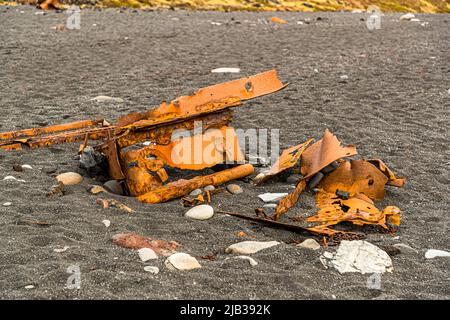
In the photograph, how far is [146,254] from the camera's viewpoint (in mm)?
3301

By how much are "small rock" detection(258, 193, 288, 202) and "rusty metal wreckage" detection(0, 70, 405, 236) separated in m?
0.16

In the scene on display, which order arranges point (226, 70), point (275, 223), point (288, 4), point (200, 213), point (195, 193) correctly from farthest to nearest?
1. point (288, 4)
2. point (226, 70)
3. point (195, 193)
4. point (200, 213)
5. point (275, 223)

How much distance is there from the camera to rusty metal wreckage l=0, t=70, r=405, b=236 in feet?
14.2

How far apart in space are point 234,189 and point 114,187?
1072 mm

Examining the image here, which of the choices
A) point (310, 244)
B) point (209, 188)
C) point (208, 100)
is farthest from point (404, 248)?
point (208, 100)

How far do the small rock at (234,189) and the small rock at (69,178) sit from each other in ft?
4.38

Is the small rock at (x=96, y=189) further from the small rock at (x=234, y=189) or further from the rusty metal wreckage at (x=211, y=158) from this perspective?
the small rock at (x=234, y=189)

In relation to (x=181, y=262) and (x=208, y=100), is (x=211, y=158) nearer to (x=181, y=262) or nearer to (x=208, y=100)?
(x=208, y=100)

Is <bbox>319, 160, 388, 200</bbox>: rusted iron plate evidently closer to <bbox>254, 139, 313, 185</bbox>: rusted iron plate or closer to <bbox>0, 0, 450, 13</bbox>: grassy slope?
<bbox>254, 139, 313, 185</bbox>: rusted iron plate

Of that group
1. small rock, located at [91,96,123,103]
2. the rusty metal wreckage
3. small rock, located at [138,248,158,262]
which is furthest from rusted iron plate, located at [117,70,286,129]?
small rock, located at [91,96,123,103]
